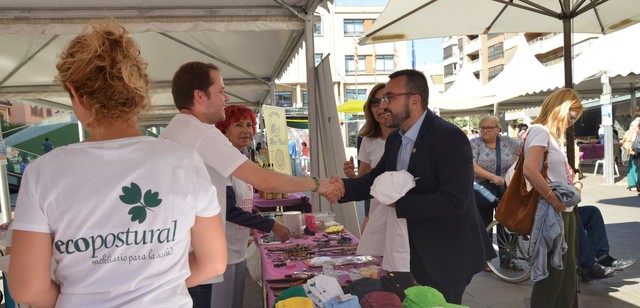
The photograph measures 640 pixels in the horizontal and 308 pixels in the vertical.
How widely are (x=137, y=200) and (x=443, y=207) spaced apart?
1276mm

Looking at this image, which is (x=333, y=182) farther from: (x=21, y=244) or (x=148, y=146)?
(x=21, y=244)

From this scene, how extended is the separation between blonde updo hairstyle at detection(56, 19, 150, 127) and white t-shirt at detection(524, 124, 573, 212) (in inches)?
106

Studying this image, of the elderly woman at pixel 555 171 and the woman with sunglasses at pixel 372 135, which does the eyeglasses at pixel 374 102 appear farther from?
the elderly woman at pixel 555 171

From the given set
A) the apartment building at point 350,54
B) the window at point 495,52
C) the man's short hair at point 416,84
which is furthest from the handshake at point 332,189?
the window at point 495,52

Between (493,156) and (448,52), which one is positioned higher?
(448,52)

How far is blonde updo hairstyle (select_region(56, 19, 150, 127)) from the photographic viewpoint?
→ 112 centimetres

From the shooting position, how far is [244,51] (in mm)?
6641

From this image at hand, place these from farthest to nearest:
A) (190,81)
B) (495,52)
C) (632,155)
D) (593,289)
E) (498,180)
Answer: (495,52) < (632,155) < (498,180) < (593,289) < (190,81)

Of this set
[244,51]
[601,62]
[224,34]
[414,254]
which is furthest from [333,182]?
[601,62]

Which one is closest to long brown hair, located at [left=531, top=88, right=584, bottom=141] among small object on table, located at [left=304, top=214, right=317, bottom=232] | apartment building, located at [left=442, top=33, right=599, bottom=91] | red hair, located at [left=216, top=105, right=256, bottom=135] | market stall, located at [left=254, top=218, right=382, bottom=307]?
market stall, located at [left=254, top=218, right=382, bottom=307]

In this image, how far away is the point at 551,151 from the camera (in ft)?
10.4

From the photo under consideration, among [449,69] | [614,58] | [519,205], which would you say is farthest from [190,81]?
[449,69]

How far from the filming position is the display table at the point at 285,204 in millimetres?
5170

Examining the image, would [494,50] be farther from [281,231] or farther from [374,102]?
[281,231]
